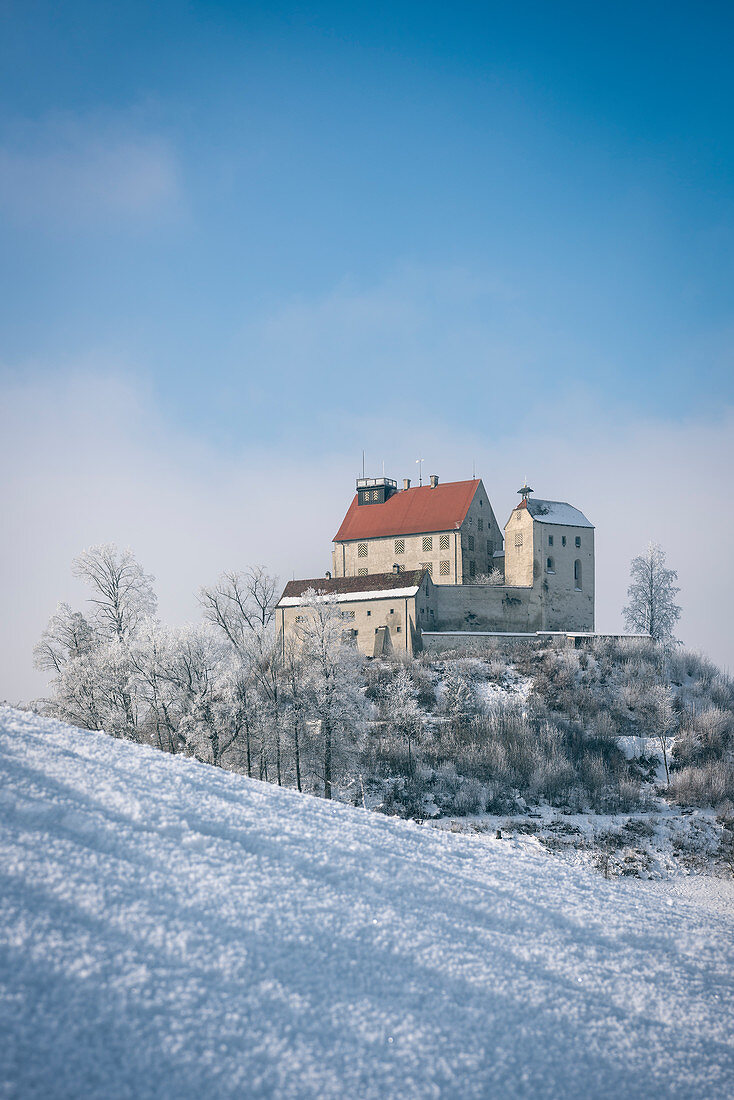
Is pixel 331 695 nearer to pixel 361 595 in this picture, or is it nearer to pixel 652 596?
pixel 361 595

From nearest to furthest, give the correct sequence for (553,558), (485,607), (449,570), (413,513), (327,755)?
(327,755)
(485,607)
(553,558)
(449,570)
(413,513)

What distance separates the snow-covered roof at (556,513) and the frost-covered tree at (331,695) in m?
20.8

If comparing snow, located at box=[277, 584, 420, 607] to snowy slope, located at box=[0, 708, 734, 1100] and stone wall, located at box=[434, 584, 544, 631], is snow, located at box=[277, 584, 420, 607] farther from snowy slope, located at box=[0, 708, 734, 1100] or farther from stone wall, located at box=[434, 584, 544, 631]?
snowy slope, located at box=[0, 708, 734, 1100]

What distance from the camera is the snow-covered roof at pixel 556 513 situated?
48.0 metres

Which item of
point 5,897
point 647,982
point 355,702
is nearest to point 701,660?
point 355,702

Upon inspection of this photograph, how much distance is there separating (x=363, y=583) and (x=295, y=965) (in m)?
40.2

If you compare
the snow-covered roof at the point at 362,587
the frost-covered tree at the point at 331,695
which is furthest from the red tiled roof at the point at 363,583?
the frost-covered tree at the point at 331,695

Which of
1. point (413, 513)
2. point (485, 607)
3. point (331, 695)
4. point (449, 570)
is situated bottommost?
point (331, 695)

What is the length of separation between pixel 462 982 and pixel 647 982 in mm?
1739

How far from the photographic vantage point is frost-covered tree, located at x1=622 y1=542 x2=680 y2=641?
53.1 metres

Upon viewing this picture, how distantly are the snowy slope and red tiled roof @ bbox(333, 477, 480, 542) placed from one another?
44094 mm

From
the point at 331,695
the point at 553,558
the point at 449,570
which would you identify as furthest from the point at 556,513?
the point at 331,695

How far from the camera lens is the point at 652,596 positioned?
176 ft

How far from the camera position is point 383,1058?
155 inches
